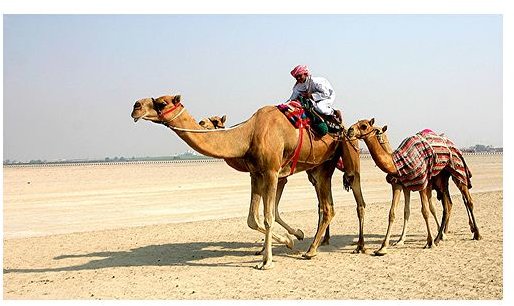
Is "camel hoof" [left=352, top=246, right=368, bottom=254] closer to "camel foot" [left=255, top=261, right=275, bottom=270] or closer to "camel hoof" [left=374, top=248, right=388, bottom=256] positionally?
"camel hoof" [left=374, top=248, right=388, bottom=256]

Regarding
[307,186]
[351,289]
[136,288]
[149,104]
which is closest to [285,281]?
[351,289]

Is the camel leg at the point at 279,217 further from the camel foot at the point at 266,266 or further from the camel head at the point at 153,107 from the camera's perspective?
the camel head at the point at 153,107

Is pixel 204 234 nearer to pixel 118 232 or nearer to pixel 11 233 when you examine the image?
pixel 118 232

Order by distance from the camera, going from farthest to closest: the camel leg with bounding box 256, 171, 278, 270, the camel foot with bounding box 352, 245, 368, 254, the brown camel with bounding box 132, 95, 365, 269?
1. the camel foot with bounding box 352, 245, 368, 254
2. the camel leg with bounding box 256, 171, 278, 270
3. the brown camel with bounding box 132, 95, 365, 269

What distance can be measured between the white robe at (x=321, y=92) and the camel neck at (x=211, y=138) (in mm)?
1512

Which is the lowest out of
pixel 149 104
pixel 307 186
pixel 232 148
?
pixel 307 186

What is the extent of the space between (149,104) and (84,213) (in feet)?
39.1

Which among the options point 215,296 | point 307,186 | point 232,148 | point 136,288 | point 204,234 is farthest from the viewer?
point 307,186

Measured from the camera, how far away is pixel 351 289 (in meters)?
8.12

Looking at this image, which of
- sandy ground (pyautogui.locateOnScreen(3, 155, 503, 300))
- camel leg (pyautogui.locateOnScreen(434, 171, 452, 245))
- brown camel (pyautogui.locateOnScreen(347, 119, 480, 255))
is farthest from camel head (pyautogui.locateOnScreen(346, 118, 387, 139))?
camel leg (pyautogui.locateOnScreen(434, 171, 452, 245))

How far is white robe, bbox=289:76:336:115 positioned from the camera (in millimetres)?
10562

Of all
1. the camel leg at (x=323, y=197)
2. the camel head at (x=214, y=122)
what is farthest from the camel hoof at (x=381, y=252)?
the camel head at (x=214, y=122)

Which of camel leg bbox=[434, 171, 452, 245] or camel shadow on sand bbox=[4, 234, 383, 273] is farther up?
camel leg bbox=[434, 171, 452, 245]

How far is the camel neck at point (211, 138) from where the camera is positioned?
29.8ft
